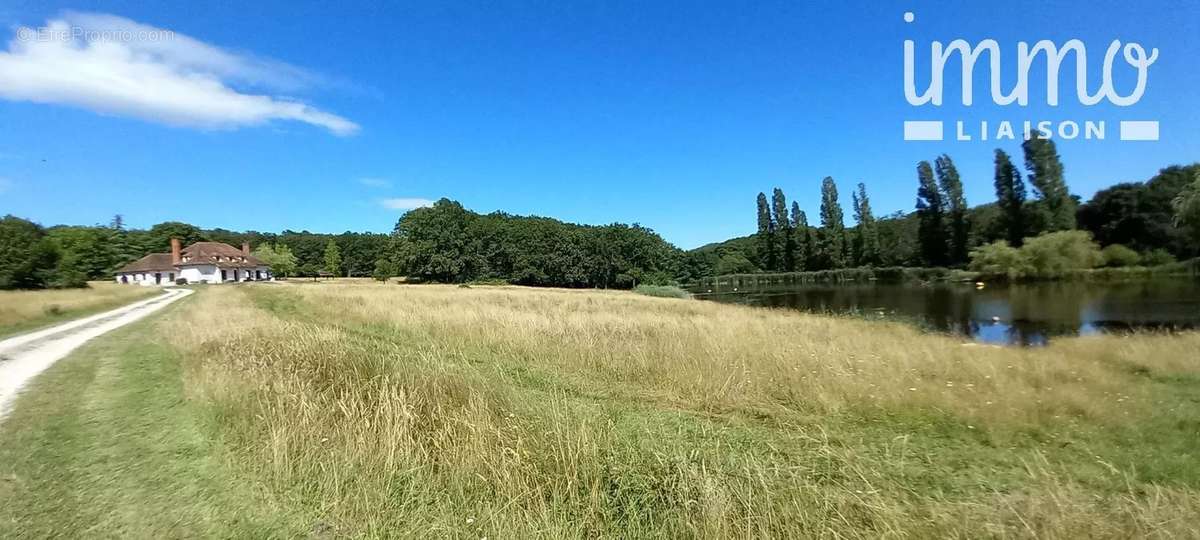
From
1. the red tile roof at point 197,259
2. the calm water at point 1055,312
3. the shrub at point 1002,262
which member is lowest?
the calm water at point 1055,312

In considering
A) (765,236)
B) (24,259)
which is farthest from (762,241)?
(24,259)

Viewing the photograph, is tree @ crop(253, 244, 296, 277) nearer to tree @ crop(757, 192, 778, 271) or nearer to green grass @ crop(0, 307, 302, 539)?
tree @ crop(757, 192, 778, 271)

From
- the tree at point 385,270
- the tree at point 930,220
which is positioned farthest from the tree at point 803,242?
the tree at point 385,270

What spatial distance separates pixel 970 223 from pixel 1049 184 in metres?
16.1

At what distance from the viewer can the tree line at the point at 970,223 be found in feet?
232

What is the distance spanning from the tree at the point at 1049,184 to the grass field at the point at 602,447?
84.1 metres

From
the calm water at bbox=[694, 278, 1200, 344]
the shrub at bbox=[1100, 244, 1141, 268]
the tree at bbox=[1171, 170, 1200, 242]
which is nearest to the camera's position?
the calm water at bbox=[694, 278, 1200, 344]

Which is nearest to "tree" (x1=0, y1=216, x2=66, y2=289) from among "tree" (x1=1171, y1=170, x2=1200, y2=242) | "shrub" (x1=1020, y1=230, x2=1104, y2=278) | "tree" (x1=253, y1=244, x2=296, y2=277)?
"tree" (x1=253, y1=244, x2=296, y2=277)

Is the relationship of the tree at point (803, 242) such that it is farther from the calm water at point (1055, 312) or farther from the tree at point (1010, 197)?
the calm water at point (1055, 312)

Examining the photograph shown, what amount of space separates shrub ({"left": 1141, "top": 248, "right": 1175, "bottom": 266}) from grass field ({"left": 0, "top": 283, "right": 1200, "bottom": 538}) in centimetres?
8004

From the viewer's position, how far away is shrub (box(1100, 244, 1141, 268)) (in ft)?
221

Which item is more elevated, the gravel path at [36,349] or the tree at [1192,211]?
the tree at [1192,211]

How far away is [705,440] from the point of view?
19.1 feet

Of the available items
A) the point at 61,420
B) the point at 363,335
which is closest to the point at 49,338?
the point at 363,335
